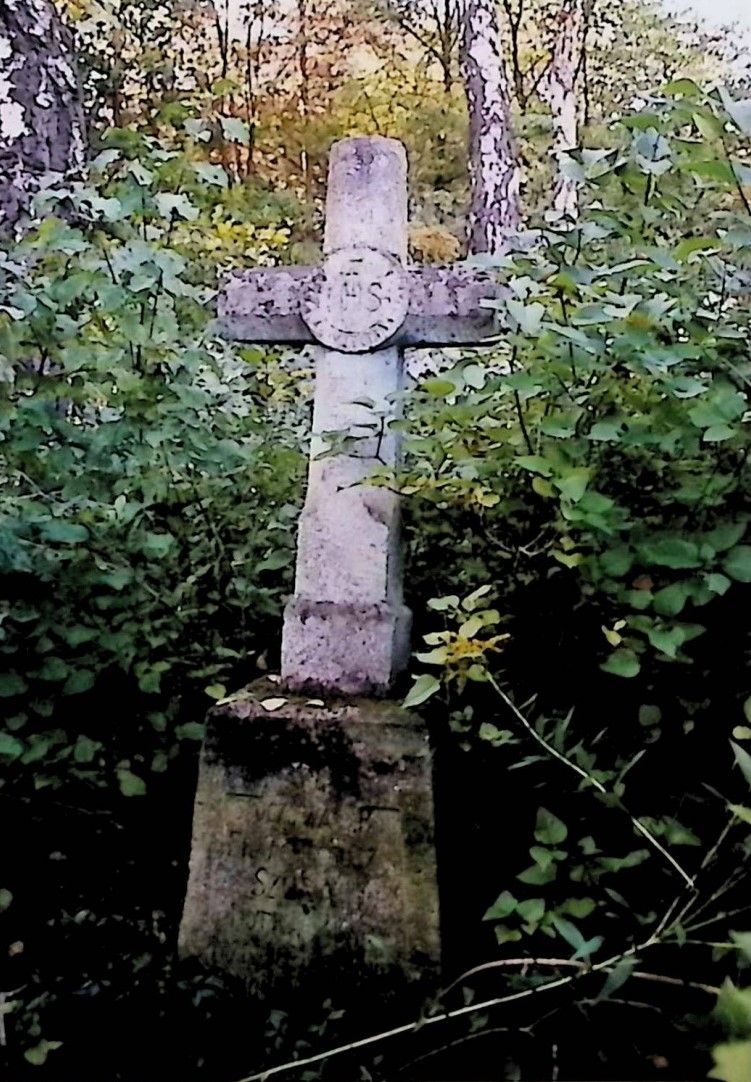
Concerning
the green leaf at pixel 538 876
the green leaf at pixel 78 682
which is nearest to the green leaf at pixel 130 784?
the green leaf at pixel 78 682

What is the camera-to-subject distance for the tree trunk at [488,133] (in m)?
8.40

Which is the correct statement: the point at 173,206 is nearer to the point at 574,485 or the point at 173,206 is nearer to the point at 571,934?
the point at 574,485

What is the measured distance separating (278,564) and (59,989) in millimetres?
1117

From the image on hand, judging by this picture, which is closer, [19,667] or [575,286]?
[575,286]

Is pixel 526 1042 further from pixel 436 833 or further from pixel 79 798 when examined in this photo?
pixel 79 798

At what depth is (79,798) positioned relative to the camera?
249 cm

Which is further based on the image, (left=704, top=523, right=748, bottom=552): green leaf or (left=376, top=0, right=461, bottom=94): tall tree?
(left=376, top=0, right=461, bottom=94): tall tree

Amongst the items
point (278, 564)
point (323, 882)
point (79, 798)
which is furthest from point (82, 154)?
point (323, 882)

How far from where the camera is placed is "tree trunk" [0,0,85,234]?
370 cm

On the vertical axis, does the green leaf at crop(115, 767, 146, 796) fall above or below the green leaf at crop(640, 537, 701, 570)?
below

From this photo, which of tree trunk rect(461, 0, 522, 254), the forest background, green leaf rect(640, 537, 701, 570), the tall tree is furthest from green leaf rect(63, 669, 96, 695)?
the tall tree

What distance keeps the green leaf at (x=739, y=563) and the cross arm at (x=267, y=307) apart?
41.9 inches

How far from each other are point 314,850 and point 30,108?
3.14 meters

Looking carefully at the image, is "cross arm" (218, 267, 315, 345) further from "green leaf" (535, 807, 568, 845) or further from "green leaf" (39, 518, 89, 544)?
"green leaf" (535, 807, 568, 845)
